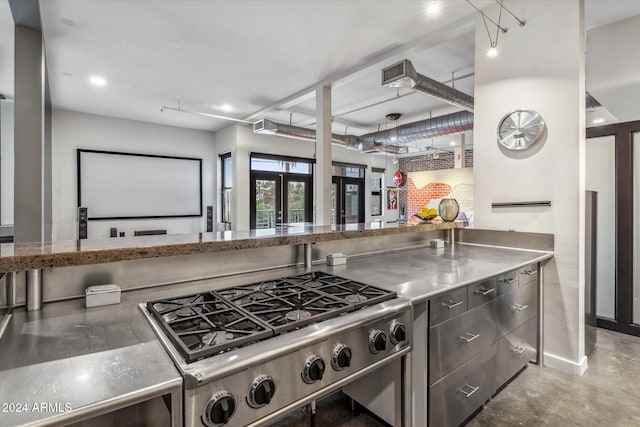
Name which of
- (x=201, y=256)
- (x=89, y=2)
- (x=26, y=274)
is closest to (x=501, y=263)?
(x=201, y=256)

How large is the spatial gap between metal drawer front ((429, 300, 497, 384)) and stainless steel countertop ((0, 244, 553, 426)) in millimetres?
217

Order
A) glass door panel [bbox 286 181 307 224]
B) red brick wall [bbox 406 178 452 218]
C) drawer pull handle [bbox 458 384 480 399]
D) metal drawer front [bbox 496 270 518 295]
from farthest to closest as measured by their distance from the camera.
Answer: red brick wall [bbox 406 178 452 218] < glass door panel [bbox 286 181 307 224] < metal drawer front [bbox 496 270 518 295] < drawer pull handle [bbox 458 384 480 399]

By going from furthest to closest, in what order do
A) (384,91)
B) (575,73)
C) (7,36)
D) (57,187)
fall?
(57,187) < (384,91) < (7,36) < (575,73)

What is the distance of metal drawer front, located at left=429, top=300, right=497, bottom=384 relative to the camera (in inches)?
59.5

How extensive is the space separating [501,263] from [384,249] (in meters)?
0.79

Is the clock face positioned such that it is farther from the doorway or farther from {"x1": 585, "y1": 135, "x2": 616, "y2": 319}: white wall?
the doorway

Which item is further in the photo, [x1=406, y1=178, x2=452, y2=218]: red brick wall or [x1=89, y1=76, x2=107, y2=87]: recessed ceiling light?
[x1=406, y1=178, x2=452, y2=218]: red brick wall

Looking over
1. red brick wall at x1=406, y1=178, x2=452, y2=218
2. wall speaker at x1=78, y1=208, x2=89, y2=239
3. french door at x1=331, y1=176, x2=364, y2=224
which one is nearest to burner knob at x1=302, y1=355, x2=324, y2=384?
wall speaker at x1=78, y1=208, x2=89, y2=239

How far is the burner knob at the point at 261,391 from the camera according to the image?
898 millimetres

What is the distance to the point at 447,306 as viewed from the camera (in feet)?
5.09

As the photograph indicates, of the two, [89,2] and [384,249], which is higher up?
[89,2]

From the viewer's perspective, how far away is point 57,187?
562 cm

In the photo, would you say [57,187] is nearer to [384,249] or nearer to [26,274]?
[26,274]

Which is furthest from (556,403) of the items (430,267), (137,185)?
(137,185)
